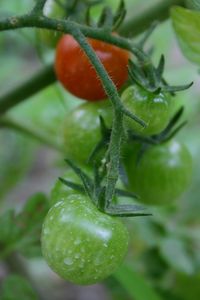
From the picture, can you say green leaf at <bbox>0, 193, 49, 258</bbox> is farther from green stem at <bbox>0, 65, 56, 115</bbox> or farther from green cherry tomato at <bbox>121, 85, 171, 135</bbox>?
Answer: green cherry tomato at <bbox>121, 85, 171, 135</bbox>

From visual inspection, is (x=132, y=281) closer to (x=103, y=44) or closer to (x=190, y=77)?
(x=103, y=44)

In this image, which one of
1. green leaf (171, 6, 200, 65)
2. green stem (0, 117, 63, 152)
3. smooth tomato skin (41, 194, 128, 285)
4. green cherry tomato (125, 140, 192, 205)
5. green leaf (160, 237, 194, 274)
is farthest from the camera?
green leaf (160, 237, 194, 274)

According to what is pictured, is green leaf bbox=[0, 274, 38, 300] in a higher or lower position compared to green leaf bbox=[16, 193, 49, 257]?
lower

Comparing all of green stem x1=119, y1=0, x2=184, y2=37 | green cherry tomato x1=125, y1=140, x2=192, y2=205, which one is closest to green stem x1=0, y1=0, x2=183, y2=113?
green stem x1=119, y1=0, x2=184, y2=37

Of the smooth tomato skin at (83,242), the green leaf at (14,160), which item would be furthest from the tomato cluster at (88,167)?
the green leaf at (14,160)

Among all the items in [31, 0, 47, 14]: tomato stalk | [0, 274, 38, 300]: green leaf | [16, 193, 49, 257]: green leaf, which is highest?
[31, 0, 47, 14]: tomato stalk

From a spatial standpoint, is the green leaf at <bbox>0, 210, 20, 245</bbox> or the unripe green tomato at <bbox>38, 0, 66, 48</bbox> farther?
the green leaf at <bbox>0, 210, 20, 245</bbox>
